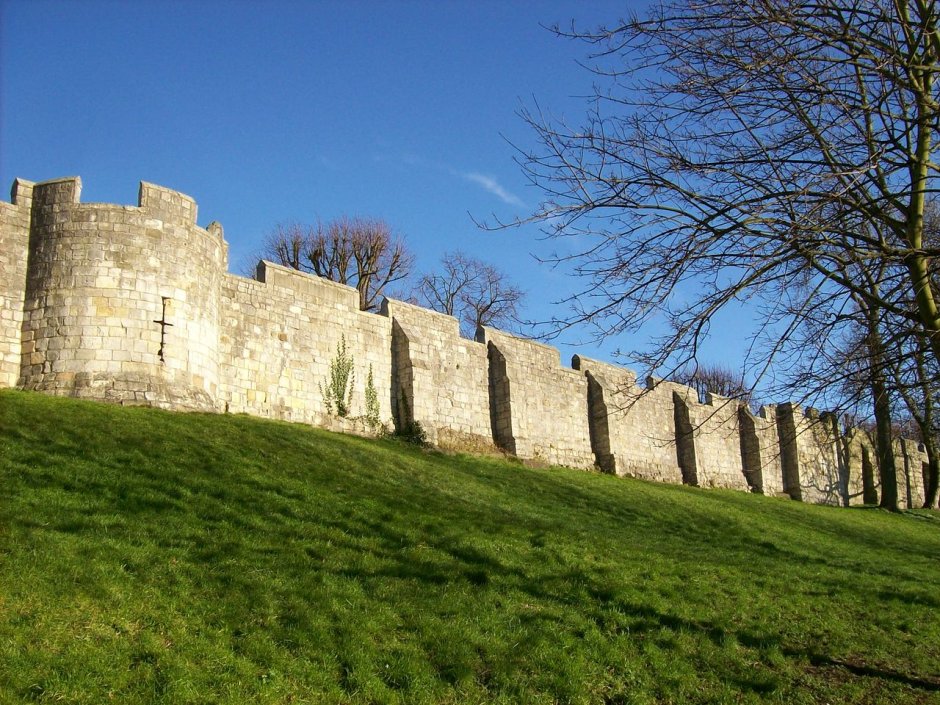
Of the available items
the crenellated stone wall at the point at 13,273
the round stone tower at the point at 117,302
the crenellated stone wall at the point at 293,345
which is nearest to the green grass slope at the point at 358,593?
the round stone tower at the point at 117,302

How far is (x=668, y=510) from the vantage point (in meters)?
19.6

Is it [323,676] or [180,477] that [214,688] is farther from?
[180,477]

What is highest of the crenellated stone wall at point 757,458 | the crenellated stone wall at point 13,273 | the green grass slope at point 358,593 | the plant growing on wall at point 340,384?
the crenellated stone wall at point 13,273

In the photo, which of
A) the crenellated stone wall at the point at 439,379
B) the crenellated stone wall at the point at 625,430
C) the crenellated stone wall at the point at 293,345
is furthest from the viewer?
the crenellated stone wall at the point at 625,430

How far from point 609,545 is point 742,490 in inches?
720

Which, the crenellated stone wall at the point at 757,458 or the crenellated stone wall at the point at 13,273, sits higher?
the crenellated stone wall at the point at 13,273

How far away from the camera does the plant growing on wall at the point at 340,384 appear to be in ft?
64.5

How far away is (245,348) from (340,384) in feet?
7.98

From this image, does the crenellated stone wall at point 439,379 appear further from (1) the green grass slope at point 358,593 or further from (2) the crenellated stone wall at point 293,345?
(1) the green grass slope at point 358,593

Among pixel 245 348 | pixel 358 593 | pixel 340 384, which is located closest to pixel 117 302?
pixel 245 348

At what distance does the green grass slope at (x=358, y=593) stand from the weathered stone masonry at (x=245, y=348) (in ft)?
5.11

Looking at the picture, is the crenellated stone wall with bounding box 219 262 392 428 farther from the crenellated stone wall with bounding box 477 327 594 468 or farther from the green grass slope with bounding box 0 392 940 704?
the crenellated stone wall with bounding box 477 327 594 468

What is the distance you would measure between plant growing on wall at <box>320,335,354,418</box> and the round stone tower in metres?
3.15

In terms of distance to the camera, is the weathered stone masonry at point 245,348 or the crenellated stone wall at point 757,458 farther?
the crenellated stone wall at point 757,458
